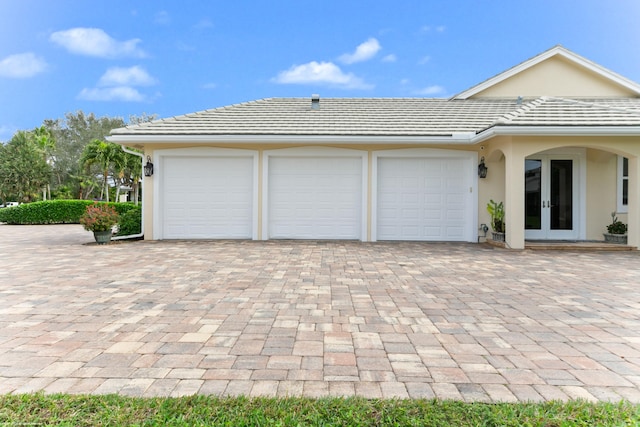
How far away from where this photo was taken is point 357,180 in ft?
34.0

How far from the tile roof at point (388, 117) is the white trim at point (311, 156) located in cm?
57

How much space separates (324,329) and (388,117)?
30.4 ft

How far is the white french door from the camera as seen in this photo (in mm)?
9836

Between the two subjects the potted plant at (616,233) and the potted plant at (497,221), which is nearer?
the potted plant at (616,233)

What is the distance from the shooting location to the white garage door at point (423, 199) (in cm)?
1020

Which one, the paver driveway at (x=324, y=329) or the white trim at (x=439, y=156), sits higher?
the white trim at (x=439, y=156)

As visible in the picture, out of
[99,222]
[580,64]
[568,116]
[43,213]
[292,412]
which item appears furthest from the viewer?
[43,213]

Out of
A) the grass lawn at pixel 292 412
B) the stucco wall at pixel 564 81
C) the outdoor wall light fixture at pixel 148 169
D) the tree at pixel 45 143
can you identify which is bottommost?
the grass lawn at pixel 292 412

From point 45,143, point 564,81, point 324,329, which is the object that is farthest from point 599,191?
point 45,143

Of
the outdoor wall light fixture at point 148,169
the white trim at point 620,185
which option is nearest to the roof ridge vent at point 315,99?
the outdoor wall light fixture at point 148,169

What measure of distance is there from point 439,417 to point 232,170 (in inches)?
368

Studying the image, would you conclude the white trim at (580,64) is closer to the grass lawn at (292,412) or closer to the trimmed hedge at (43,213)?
the grass lawn at (292,412)

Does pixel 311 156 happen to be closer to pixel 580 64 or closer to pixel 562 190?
pixel 562 190

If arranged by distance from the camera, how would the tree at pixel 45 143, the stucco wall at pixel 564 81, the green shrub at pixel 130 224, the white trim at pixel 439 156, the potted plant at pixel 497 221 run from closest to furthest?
the potted plant at pixel 497 221 < the white trim at pixel 439 156 < the green shrub at pixel 130 224 < the stucco wall at pixel 564 81 < the tree at pixel 45 143
